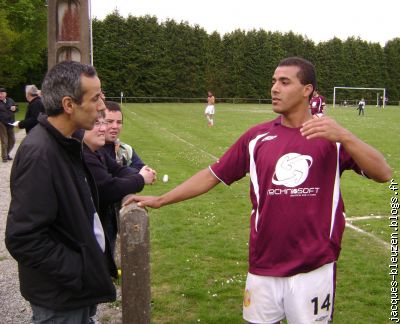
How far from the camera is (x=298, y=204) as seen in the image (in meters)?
2.87

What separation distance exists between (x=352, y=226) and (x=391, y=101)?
7238 centimetres

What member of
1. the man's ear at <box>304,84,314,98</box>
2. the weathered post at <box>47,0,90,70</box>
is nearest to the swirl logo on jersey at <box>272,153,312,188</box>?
the man's ear at <box>304,84,314,98</box>

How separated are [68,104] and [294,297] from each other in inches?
68.7

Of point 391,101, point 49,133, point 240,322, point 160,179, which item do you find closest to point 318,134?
point 49,133

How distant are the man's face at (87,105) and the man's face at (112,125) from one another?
1641 mm

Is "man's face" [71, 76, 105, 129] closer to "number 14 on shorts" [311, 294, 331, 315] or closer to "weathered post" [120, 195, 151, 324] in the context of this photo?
"weathered post" [120, 195, 151, 324]

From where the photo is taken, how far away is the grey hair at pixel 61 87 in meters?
2.46

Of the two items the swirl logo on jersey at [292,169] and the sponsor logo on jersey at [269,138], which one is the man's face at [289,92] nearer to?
the sponsor logo on jersey at [269,138]

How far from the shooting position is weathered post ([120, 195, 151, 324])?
2.83 metres

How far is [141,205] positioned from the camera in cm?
311

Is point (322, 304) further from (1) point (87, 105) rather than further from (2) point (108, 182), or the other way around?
(1) point (87, 105)

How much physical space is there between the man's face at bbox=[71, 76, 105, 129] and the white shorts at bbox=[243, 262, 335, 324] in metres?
1.44

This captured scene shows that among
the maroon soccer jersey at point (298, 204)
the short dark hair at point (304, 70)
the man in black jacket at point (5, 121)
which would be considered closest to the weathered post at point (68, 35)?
the short dark hair at point (304, 70)

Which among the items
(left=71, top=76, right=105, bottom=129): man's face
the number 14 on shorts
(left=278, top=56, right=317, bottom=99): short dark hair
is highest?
(left=278, top=56, right=317, bottom=99): short dark hair
